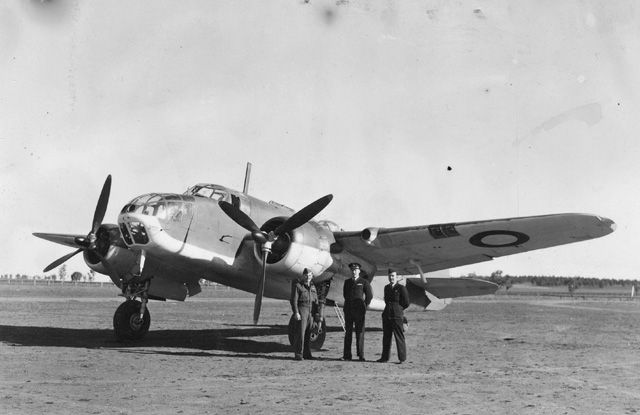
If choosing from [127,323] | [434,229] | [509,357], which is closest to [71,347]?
[127,323]

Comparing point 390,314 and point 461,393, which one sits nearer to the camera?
point 461,393

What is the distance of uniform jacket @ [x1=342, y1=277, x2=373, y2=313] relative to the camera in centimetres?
1114

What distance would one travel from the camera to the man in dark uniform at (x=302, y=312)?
11.1m

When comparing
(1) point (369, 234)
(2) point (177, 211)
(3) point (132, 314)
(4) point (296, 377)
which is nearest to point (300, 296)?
(1) point (369, 234)

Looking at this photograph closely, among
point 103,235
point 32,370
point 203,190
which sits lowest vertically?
point 32,370

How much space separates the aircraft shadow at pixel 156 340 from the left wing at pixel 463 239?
308 centimetres

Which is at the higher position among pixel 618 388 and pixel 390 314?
pixel 390 314

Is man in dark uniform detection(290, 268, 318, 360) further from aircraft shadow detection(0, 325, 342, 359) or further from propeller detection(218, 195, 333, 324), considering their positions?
aircraft shadow detection(0, 325, 342, 359)

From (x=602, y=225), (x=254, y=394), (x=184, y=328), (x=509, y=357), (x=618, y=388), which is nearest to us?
(x=254, y=394)

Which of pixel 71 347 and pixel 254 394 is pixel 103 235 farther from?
pixel 254 394

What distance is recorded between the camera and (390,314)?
10820mm

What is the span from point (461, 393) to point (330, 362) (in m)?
3.72

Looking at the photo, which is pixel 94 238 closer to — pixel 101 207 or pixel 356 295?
pixel 101 207

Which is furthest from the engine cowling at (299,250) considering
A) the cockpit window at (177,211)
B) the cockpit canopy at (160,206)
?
the cockpit canopy at (160,206)
